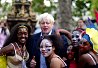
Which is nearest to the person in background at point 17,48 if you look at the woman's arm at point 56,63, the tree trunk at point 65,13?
the woman's arm at point 56,63

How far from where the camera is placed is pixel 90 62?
6949 mm

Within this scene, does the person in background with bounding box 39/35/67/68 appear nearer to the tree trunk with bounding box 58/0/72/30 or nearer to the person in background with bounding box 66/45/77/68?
the person in background with bounding box 66/45/77/68

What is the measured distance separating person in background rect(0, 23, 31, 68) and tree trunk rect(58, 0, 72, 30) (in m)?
9.03

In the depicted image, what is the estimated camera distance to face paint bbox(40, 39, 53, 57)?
24.0 feet

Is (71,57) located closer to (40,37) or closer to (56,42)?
(40,37)

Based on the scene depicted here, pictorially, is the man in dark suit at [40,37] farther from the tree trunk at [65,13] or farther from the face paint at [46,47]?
the tree trunk at [65,13]

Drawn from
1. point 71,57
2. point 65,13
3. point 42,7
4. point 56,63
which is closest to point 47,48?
point 56,63

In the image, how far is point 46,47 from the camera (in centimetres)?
738

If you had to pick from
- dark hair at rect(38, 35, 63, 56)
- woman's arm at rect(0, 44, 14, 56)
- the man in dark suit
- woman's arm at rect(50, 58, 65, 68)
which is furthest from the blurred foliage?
woman's arm at rect(50, 58, 65, 68)

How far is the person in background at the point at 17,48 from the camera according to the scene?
7.83 meters

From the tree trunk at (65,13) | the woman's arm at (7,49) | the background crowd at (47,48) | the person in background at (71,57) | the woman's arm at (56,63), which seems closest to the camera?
the woman's arm at (56,63)

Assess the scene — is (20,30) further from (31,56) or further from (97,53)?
(97,53)

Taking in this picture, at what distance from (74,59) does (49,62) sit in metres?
0.99

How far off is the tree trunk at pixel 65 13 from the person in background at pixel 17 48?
9028 millimetres
